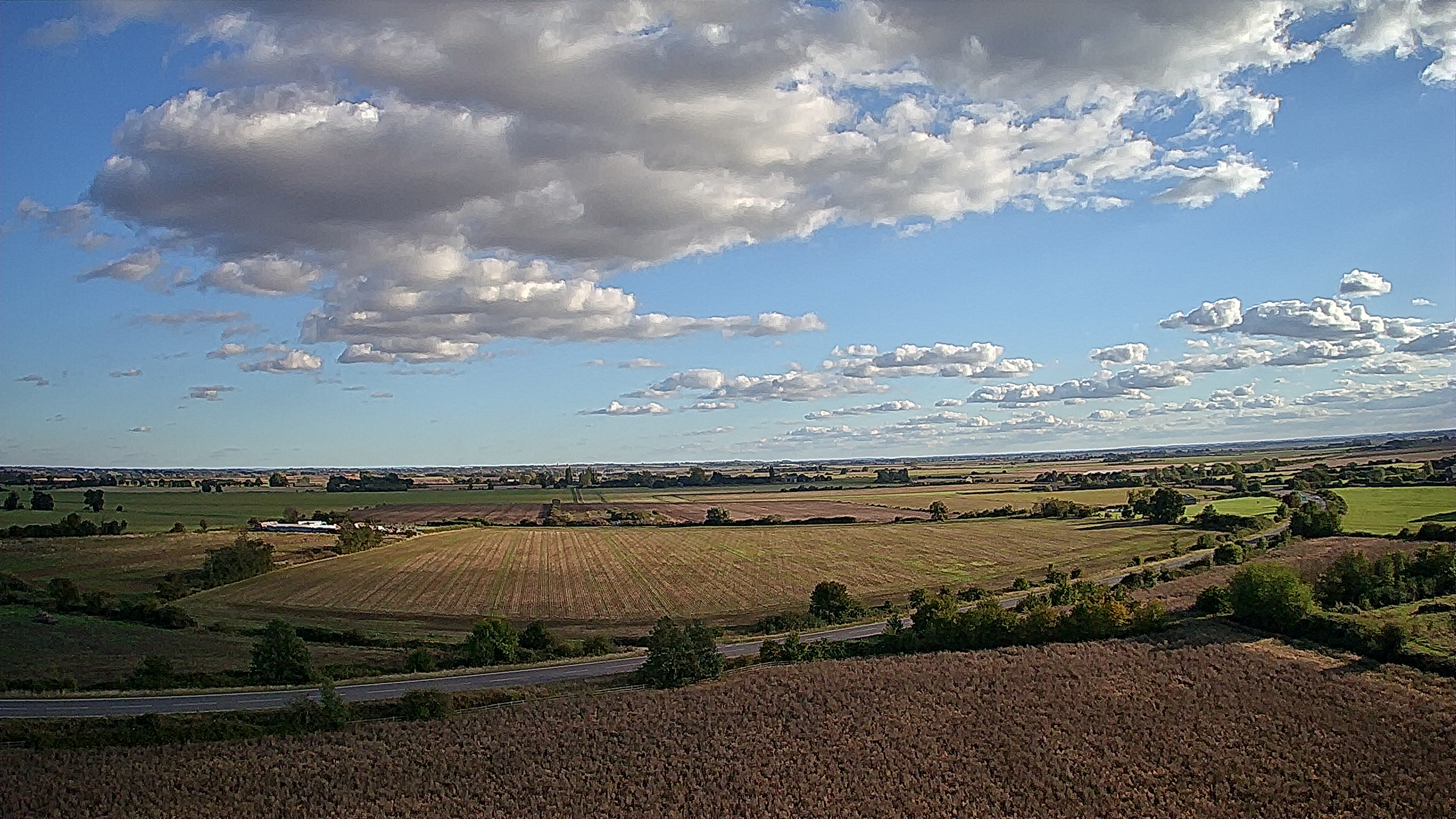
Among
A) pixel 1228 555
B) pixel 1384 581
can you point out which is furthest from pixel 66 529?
pixel 1384 581

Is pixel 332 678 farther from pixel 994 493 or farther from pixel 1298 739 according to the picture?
pixel 994 493

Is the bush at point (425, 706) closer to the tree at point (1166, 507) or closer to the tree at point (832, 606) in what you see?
the tree at point (832, 606)

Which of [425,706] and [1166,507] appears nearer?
[425,706]

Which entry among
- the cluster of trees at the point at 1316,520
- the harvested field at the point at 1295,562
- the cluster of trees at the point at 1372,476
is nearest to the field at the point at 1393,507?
the cluster of trees at the point at 1316,520

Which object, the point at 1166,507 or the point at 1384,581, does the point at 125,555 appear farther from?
the point at 1166,507

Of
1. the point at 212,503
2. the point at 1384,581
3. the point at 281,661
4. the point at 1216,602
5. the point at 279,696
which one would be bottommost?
the point at 1216,602

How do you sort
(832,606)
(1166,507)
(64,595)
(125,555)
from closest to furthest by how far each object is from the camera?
(832,606), (64,595), (125,555), (1166,507)

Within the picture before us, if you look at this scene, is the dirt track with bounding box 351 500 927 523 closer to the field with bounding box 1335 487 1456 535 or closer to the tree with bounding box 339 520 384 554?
the tree with bounding box 339 520 384 554
